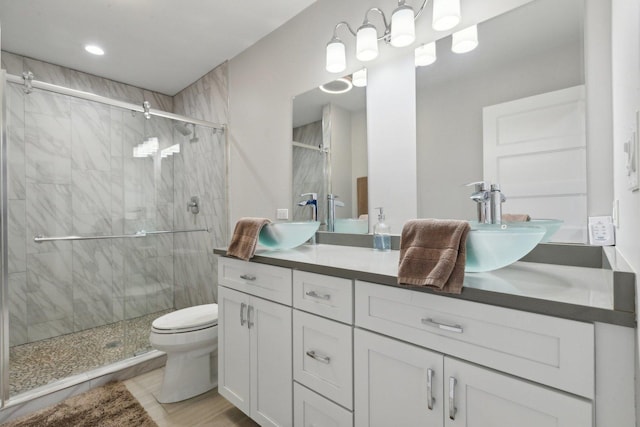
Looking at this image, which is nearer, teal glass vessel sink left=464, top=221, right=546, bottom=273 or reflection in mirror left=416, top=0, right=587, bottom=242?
teal glass vessel sink left=464, top=221, right=546, bottom=273

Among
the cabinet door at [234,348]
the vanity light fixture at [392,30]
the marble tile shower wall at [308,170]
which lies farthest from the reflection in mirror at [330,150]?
the cabinet door at [234,348]

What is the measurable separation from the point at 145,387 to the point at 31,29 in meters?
2.55

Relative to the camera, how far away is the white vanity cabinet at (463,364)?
2.12ft

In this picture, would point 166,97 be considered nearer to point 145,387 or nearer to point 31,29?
point 31,29

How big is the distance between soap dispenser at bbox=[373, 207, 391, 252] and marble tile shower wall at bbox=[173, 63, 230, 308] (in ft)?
5.05

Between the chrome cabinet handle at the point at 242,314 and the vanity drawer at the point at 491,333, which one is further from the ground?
the vanity drawer at the point at 491,333

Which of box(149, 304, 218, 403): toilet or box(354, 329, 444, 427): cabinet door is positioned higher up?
box(354, 329, 444, 427): cabinet door

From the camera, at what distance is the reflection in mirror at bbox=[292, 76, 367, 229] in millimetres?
1766

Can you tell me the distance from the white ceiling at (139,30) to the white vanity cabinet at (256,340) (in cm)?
167

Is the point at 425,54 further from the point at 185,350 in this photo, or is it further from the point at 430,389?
the point at 185,350

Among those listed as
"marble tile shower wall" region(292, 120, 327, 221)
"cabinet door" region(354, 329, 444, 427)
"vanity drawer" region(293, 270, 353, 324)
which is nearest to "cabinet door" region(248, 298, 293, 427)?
"vanity drawer" region(293, 270, 353, 324)

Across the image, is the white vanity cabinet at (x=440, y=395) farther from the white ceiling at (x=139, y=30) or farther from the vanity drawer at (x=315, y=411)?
the white ceiling at (x=139, y=30)

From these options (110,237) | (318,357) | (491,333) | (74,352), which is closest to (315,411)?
(318,357)

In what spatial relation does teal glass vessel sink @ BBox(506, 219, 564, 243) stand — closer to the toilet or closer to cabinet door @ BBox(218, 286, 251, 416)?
cabinet door @ BBox(218, 286, 251, 416)
